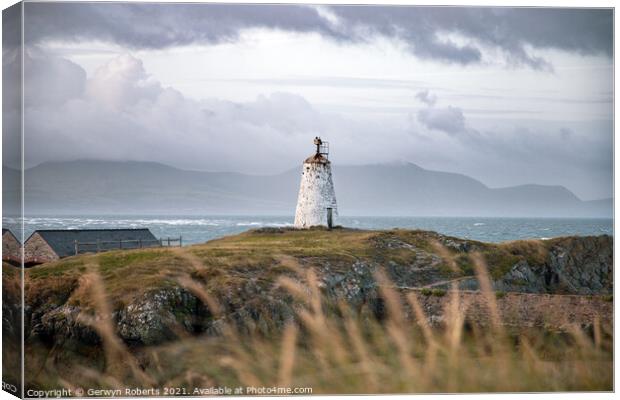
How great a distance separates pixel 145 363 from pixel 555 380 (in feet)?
24.0

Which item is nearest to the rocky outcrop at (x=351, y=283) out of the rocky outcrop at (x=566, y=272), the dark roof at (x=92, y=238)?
the rocky outcrop at (x=566, y=272)

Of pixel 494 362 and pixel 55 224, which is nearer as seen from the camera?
pixel 494 362

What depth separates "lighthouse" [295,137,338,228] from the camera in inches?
1150

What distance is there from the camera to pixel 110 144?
21.7 meters

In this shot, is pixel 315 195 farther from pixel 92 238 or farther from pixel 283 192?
pixel 92 238

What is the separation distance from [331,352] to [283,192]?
1573cm

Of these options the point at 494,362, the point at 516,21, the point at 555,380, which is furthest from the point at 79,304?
the point at 516,21

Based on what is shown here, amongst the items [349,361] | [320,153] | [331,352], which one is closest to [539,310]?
[349,361]

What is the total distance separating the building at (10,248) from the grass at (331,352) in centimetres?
148

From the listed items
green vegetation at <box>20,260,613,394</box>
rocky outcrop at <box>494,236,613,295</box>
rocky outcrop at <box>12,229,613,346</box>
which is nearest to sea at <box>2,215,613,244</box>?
rocky outcrop at <box>494,236,613,295</box>

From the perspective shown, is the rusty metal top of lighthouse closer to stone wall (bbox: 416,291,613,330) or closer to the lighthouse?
the lighthouse

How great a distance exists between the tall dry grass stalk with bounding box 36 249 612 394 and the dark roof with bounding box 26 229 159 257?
11.1 ft

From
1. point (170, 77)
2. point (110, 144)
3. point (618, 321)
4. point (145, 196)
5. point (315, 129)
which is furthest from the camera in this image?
point (145, 196)

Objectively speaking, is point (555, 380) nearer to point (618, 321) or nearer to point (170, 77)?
point (618, 321)
